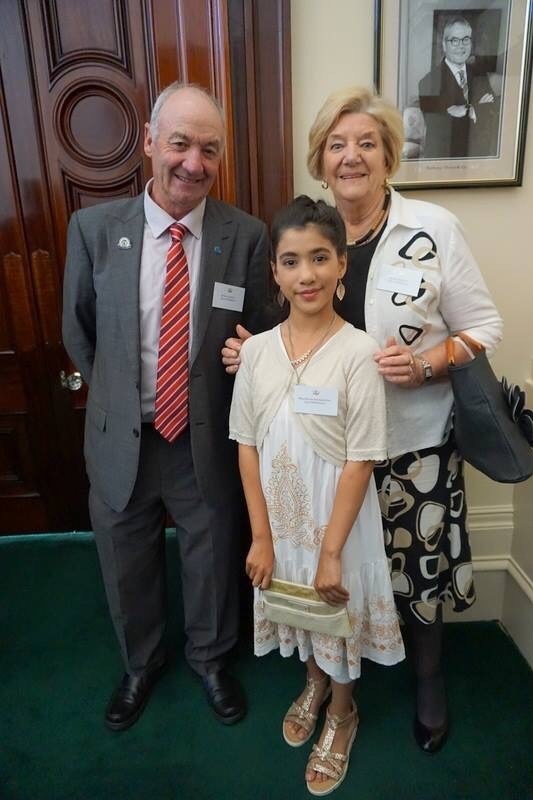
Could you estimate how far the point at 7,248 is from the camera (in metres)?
2.07

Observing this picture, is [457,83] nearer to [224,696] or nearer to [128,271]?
[128,271]

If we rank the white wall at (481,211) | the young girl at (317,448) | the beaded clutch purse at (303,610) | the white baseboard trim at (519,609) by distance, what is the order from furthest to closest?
the white baseboard trim at (519,609) → the white wall at (481,211) → the beaded clutch purse at (303,610) → the young girl at (317,448)

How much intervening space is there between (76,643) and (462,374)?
67.8 inches

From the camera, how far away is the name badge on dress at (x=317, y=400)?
1219 mm

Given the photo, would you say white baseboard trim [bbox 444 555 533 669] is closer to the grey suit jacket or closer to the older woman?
the older woman

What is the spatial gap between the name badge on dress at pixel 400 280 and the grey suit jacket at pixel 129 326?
40 centimetres

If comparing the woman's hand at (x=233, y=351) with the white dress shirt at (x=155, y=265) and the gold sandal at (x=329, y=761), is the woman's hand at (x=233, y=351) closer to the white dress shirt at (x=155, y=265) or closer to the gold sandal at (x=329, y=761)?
the white dress shirt at (x=155, y=265)

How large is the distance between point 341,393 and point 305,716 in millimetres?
1049

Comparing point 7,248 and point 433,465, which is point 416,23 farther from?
point 7,248

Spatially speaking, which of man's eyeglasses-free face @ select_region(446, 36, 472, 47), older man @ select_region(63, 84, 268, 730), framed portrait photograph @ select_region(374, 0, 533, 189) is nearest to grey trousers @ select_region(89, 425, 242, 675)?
older man @ select_region(63, 84, 268, 730)

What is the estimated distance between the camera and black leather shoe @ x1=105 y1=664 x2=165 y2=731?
1683mm

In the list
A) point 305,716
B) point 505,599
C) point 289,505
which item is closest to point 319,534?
point 289,505

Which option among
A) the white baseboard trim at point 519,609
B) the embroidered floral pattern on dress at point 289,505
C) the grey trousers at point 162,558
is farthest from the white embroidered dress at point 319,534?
the white baseboard trim at point 519,609

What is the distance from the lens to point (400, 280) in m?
1.31
